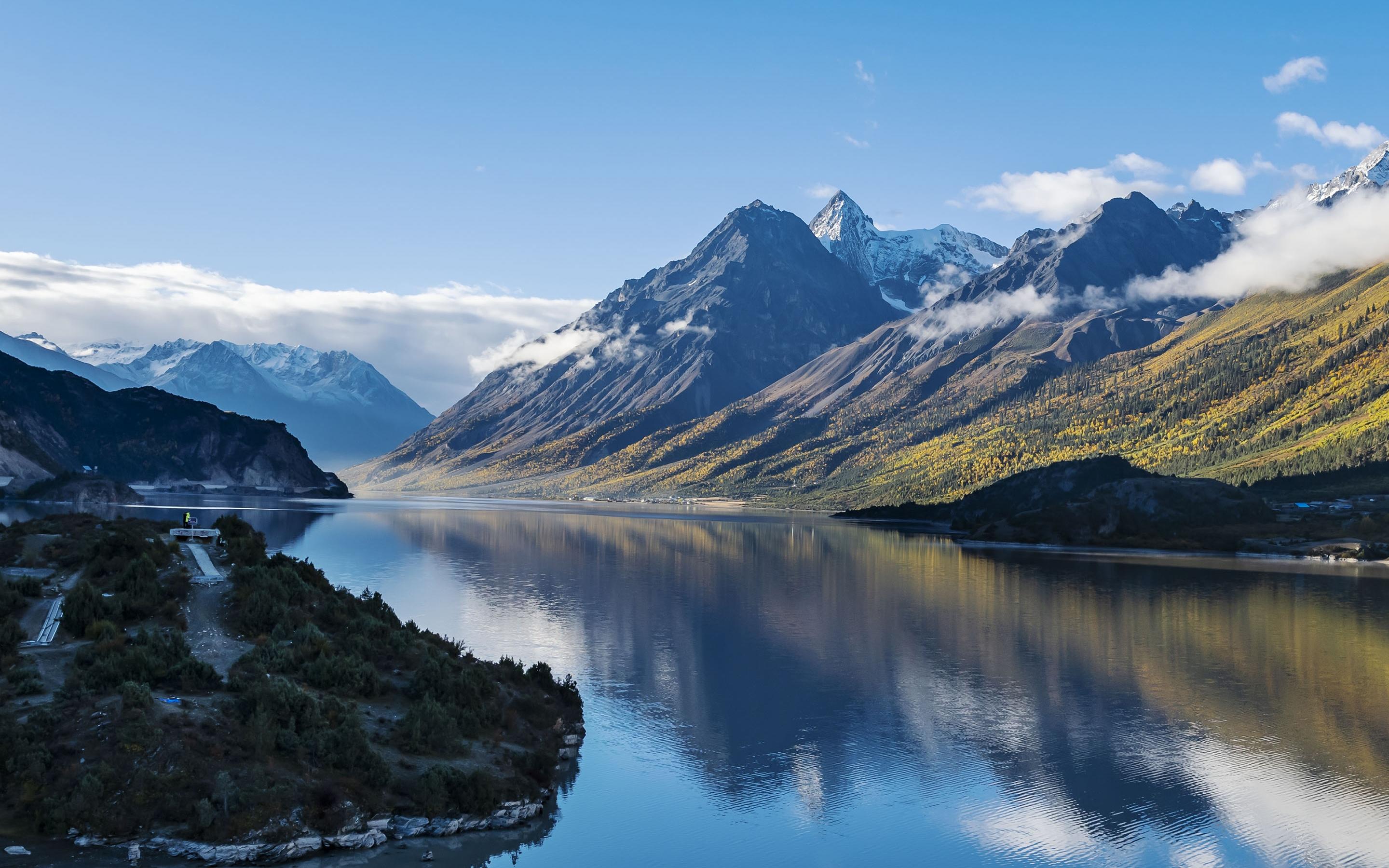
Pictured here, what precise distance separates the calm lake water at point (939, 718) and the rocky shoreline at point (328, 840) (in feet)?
2.29

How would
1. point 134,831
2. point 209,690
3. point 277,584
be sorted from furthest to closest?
point 277,584, point 209,690, point 134,831

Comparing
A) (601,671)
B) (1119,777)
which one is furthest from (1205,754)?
(601,671)

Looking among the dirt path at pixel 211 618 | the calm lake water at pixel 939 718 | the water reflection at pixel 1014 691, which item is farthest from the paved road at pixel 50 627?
the water reflection at pixel 1014 691

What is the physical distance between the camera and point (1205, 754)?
49.9m

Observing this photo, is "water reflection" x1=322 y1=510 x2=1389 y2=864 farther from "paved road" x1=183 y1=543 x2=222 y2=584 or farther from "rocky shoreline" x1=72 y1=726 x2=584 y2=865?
"paved road" x1=183 y1=543 x2=222 y2=584

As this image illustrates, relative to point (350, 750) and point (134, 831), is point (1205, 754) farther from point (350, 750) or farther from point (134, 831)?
point (134, 831)

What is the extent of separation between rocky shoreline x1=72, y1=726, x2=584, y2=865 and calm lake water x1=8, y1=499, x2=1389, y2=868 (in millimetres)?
699

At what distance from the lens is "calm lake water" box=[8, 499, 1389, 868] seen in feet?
127

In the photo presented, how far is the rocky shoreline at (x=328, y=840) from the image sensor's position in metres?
32.0

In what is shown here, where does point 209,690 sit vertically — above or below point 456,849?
above

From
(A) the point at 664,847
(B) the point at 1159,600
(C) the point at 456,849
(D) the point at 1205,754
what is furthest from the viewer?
(B) the point at 1159,600

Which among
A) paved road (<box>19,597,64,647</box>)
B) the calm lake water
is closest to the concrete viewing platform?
the calm lake water

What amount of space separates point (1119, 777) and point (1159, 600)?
68650 mm

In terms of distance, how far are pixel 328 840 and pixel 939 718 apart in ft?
113
